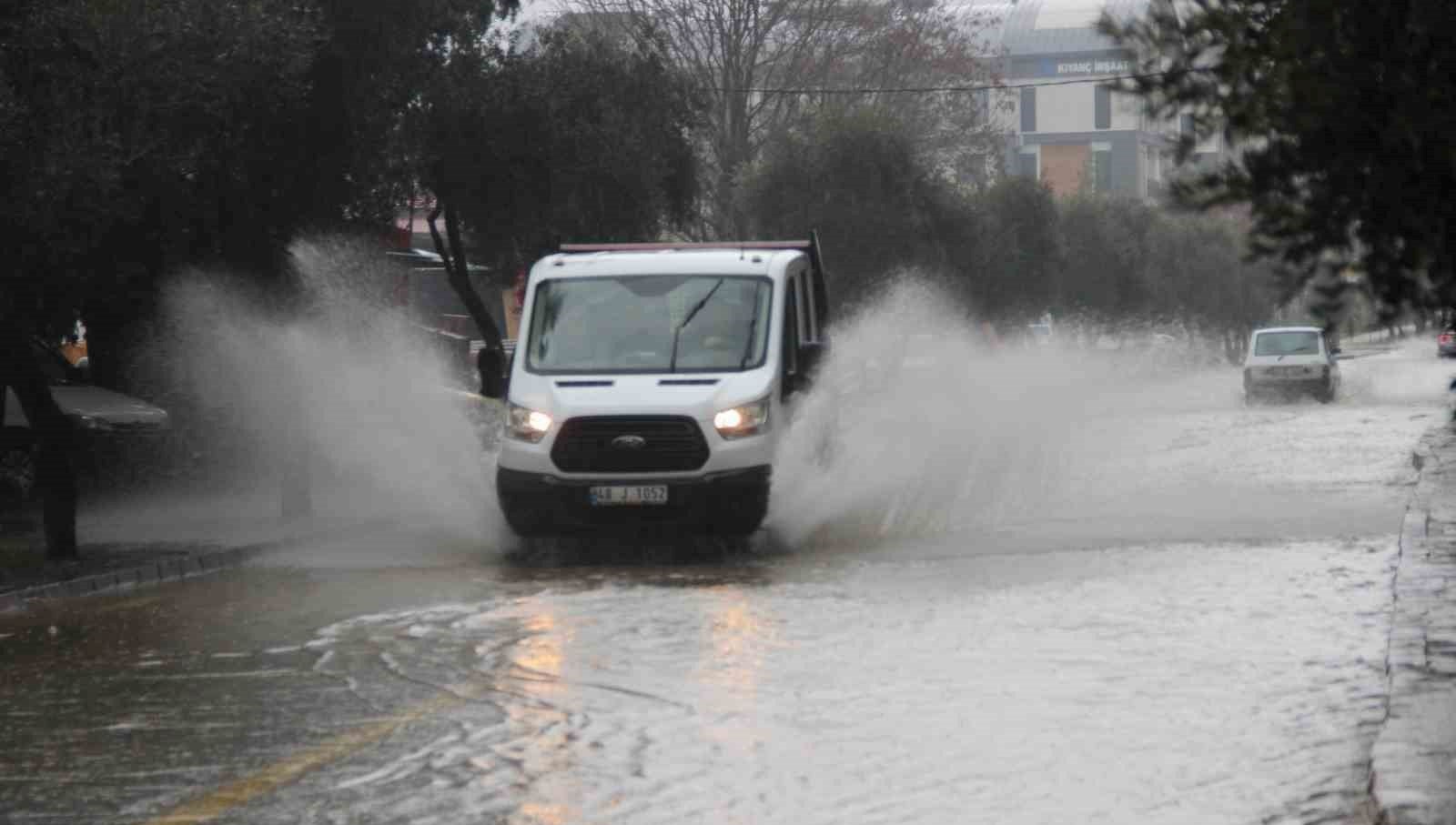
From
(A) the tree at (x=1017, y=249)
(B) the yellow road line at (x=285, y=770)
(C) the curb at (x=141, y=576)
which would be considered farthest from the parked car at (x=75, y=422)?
(A) the tree at (x=1017, y=249)

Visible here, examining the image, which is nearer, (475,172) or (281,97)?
(281,97)

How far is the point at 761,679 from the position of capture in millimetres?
10336

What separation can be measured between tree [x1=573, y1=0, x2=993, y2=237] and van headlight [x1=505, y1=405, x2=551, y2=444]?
106 ft

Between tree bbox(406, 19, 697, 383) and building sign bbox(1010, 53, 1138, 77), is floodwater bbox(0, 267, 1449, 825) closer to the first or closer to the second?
tree bbox(406, 19, 697, 383)

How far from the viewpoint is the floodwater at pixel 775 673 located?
306 inches

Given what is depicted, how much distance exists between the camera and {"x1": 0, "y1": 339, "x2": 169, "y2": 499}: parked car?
989 inches

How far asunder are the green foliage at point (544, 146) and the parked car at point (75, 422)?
4.86 meters

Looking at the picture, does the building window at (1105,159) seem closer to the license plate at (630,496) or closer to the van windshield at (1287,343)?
the van windshield at (1287,343)

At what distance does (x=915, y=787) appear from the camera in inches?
307

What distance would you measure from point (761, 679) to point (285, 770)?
106 inches

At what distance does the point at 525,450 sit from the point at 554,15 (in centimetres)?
3722

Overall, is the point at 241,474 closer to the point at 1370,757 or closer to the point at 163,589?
the point at 163,589

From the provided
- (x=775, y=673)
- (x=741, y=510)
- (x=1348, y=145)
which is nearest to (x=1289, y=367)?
(x=741, y=510)

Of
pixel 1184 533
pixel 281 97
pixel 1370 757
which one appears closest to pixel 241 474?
pixel 281 97
